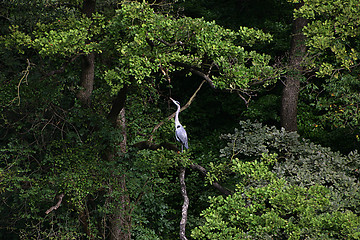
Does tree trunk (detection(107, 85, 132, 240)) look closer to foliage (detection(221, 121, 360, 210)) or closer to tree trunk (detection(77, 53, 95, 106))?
tree trunk (detection(77, 53, 95, 106))

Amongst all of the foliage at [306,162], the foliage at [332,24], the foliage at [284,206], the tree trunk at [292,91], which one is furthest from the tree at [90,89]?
the tree trunk at [292,91]

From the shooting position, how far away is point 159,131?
10734 mm

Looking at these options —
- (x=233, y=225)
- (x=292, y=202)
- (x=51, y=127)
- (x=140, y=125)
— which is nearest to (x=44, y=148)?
(x=51, y=127)

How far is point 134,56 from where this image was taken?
763 centimetres

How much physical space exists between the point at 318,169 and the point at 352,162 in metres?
0.62

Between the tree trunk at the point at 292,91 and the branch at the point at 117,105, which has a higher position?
the tree trunk at the point at 292,91

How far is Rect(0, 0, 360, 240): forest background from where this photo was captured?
776 cm

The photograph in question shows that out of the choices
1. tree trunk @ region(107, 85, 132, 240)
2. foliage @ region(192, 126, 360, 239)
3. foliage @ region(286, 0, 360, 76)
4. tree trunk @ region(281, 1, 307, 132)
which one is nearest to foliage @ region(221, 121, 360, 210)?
foliage @ region(192, 126, 360, 239)

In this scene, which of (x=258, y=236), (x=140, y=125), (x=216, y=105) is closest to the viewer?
(x=258, y=236)

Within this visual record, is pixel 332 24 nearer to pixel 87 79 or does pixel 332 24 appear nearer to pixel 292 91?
pixel 292 91

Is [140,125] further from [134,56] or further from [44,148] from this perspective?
[134,56]

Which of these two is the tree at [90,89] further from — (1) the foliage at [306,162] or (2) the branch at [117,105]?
(1) the foliage at [306,162]

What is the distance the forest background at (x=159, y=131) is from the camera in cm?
776

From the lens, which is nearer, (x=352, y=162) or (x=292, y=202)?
(x=292, y=202)
